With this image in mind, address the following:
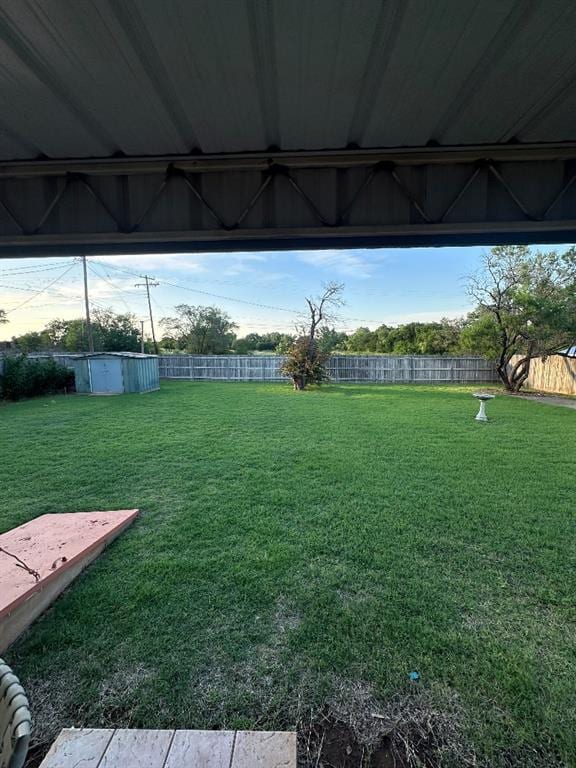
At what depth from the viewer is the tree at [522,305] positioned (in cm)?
977

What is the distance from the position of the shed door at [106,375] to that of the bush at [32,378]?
34.4 inches

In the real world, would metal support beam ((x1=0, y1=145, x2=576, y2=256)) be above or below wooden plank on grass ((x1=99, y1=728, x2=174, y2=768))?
above

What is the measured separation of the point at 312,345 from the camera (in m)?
12.3

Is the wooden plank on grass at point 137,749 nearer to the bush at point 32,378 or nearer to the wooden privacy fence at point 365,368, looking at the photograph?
the bush at point 32,378

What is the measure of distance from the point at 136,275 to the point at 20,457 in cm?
1838

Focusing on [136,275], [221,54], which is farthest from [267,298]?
[221,54]

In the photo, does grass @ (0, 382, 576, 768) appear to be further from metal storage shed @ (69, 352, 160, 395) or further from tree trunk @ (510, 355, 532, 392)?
tree trunk @ (510, 355, 532, 392)

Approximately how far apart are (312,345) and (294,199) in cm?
992

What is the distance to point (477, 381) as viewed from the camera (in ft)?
45.6

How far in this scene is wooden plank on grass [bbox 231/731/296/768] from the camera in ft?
3.76

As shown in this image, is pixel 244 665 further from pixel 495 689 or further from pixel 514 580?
pixel 514 580

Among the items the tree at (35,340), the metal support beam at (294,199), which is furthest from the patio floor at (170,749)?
the tree at (35,340)

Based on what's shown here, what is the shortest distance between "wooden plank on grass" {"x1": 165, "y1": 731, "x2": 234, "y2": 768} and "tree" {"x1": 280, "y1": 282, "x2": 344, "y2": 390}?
435 inches

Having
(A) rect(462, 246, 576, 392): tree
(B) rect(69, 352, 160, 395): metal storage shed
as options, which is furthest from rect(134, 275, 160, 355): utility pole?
(A) rect(462, 246, 576, 392): tree
